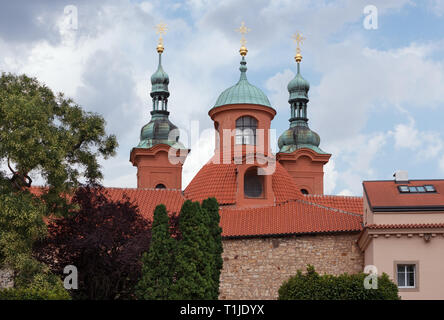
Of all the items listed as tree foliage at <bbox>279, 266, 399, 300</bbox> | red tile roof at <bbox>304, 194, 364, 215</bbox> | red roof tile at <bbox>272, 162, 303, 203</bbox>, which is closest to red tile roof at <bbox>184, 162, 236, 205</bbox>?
red roof tile at <bbox>272, 162, 303, 203</bbox>

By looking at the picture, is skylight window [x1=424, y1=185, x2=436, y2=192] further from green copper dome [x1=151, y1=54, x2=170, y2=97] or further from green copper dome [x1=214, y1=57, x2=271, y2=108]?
green copper dome [x1=151, y1=54, x2=170, y2=97]

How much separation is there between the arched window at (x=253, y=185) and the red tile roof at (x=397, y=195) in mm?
7352

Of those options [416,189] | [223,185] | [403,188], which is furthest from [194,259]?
[223,185]

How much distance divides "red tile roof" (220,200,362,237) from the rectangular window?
371 centimetres

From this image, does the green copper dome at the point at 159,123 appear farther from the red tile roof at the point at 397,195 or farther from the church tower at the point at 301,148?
the red tile roof at the point at 397,195

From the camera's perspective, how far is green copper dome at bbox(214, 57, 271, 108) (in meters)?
40.8

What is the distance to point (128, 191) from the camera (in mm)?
39219

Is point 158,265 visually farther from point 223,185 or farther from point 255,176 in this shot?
point 255,176

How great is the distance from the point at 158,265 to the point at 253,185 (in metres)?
12.8

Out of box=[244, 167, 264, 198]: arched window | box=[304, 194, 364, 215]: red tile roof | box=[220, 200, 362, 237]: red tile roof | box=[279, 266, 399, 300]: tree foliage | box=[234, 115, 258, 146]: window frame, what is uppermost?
box=[234, 115, 258, 146]: window frame

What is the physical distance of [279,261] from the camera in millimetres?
33531
